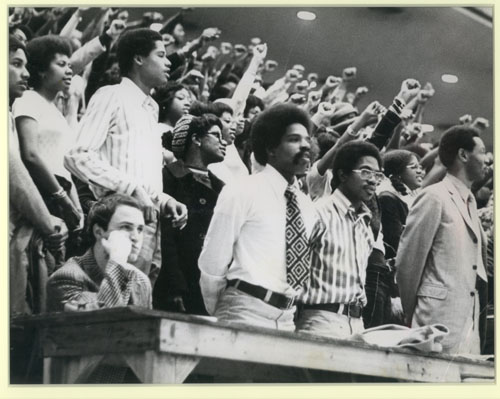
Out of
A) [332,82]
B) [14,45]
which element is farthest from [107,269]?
[332,82]

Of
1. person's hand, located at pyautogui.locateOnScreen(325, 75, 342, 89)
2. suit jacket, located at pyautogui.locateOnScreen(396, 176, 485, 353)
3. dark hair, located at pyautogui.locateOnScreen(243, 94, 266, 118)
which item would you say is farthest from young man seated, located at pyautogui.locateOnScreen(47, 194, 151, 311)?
suit jacket, located at pyautogui.locateOnScreen(396, 176, 485, 353)

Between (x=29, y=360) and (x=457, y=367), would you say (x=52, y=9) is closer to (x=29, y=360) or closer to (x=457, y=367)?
(x=29, y=360)

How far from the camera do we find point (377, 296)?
21.1ft

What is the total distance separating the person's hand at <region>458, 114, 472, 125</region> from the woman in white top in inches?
96.8

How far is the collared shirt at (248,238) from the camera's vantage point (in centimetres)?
590

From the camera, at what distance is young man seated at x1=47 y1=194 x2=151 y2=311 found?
222 inches

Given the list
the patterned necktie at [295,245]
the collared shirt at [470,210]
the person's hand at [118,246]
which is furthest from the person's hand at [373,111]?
the person's hand at [118,246]

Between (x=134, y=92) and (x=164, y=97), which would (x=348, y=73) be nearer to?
(x=164, y=97)

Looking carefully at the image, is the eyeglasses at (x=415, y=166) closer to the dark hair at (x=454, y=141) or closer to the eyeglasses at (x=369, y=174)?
the dark hair at (x=454, y=141)

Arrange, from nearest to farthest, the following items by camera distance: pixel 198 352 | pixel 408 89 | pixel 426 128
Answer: pixel 198 352, pixel 408 89, pixel 426 128

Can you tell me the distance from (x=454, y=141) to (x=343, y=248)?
1125 mm

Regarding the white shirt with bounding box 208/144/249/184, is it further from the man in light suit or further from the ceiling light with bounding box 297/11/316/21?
the man in light suit
